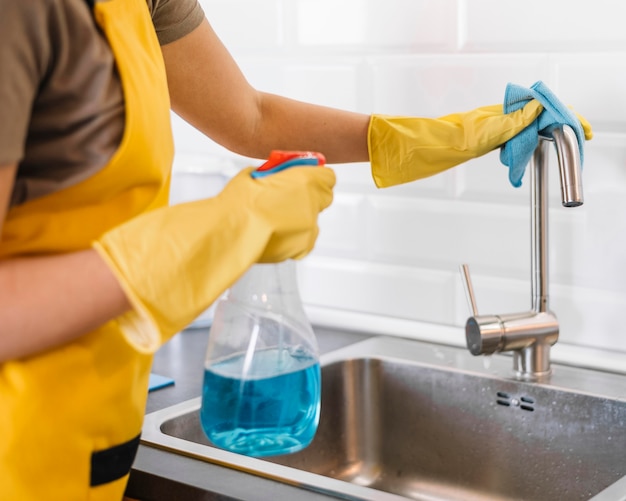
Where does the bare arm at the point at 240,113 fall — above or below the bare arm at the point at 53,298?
above

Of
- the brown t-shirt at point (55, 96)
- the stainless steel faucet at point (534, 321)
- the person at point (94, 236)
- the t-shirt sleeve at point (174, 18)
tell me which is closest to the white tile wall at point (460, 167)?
the stainless steel faucet at point (534, 321)

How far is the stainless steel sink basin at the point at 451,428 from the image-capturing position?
127 centimetres

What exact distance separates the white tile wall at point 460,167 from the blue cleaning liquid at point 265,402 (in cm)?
52

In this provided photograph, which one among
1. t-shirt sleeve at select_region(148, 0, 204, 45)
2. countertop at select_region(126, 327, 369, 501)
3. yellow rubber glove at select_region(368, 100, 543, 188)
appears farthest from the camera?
yellow rubber glove at select_region(368, 100, 543, 188)

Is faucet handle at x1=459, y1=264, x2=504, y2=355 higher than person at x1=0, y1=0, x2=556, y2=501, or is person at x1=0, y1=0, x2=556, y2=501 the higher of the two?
person at x1=0, y1=0, x2=556, y2=501

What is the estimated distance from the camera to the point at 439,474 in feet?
4.62

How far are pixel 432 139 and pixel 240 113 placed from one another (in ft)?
0.86

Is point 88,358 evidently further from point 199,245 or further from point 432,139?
point 432,139

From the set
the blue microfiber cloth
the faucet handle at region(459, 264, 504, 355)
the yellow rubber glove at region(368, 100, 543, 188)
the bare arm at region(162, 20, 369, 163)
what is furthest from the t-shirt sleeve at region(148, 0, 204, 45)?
the faucet handle at region(459, 264, 504, 355)

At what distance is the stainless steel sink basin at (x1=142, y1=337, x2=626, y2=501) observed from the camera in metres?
1.27

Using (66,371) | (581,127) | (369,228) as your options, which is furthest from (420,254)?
(66,371)

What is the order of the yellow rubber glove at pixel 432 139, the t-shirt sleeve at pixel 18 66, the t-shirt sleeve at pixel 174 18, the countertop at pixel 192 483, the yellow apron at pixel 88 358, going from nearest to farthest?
the t-shirt sleeve at pixel 18 66 → the yellow apron at pixel 88 358 → the countertop at pixel 192 483 → the t-shirt sleeve at pixel 174 18 → the yellow rubber glove at pixel 432 139

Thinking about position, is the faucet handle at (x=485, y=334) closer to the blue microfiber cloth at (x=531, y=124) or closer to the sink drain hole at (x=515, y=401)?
the sink drain hole at (x=515, y=401)

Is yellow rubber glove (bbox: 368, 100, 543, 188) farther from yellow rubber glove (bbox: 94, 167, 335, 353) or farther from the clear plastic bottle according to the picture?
yellow rubber glove (bbox: 94, 167, 335, 353)
